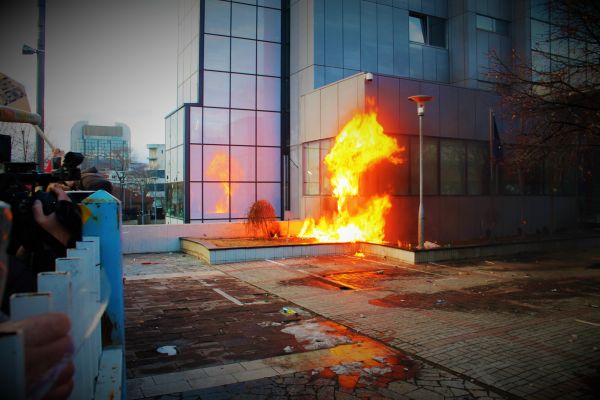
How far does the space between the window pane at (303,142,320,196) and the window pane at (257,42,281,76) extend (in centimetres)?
715

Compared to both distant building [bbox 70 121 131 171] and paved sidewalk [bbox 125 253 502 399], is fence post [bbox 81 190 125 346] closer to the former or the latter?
paved sidewalk [bbox 125 253 502 399]

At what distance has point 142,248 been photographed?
16.5 meters

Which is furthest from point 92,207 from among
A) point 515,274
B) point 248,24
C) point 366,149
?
point 248,24

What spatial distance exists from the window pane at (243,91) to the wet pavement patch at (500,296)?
17.5 metres

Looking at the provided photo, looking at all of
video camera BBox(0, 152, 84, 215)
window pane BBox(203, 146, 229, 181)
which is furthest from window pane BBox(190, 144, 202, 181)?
video camera BBox(0, 152, 84, 215)

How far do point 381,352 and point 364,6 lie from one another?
22389 millimetres

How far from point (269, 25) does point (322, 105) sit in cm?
898

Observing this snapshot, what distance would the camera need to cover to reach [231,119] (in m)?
23.7

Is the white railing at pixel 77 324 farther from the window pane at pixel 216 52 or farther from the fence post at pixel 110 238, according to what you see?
the window pane at pixel 216 52

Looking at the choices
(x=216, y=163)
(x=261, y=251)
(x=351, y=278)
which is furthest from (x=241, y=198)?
(x=351, y=278)

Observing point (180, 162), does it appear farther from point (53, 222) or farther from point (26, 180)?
point (53, 222)

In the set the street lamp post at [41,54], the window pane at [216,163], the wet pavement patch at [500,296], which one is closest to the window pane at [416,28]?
the window pane at [216,163]

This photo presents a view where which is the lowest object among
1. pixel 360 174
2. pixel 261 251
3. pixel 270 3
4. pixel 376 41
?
pixel 261 251

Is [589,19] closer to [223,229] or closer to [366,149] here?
[366,149]
